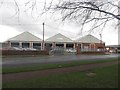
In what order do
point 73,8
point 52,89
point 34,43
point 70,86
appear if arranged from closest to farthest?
1. point 52,89
2. point 70,86
3. point 73,8
4. point 34,43

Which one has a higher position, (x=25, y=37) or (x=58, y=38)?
(x=25, y=37)

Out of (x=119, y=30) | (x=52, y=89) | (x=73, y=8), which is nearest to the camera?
(x=52, y=89)

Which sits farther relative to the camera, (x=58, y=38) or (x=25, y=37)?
(x=58, y=38)

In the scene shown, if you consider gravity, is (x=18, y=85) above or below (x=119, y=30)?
below

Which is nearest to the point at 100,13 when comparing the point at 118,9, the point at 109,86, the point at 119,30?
the point at 118,9

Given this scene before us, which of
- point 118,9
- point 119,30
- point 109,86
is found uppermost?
point 118,9

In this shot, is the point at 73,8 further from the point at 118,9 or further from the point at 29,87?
the point at 29,87

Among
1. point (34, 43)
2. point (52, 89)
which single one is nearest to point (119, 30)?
point (52, 89)

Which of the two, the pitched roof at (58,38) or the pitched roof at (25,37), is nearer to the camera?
the pitched roof at (25,37)

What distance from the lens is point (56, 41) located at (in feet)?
281

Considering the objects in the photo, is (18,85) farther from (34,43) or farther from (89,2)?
(34,43)

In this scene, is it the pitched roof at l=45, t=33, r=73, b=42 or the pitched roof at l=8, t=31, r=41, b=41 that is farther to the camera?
the pitched roof at l=45, t=33, r=73, b=42

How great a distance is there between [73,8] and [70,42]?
76540 mm

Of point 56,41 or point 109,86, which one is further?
point 56,41
